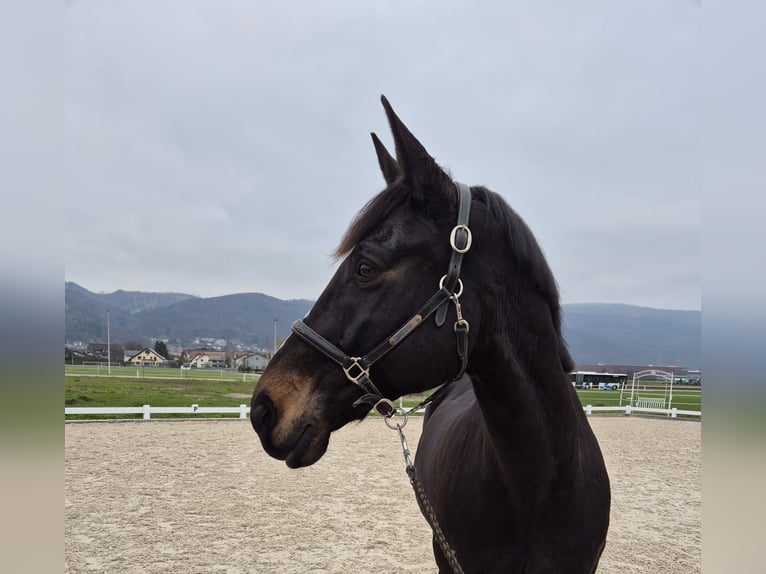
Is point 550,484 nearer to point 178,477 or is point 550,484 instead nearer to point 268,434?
point 268,434

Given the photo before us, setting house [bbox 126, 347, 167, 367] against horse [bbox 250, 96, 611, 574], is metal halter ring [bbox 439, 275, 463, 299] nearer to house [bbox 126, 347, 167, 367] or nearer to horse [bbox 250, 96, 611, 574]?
horse [bbox 250, 96, 611, 574]

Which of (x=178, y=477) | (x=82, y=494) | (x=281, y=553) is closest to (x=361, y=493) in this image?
(x=281, y=553)

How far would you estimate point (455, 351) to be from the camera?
1.88 metres

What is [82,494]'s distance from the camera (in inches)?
363

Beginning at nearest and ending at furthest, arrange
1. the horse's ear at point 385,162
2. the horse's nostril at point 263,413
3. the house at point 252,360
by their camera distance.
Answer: the horse's nostril at point 263,413 < the horse's ear at point 385,162 < the house at point 252,360

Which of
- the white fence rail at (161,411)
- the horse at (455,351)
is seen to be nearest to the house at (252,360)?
the white fence rail at (161,411)

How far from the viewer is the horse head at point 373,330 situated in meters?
1.85

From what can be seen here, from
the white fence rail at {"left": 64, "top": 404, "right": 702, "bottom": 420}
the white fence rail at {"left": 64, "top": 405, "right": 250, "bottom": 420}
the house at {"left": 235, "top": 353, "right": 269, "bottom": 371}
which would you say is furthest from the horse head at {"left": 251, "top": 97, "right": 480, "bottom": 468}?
the house at {"left": 235, "top": 353, "right": 269, "bottom": 371}

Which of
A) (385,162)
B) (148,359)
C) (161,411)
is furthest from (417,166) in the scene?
(148,359)

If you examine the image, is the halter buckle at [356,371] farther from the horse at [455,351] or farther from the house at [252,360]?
the house at [252,360]

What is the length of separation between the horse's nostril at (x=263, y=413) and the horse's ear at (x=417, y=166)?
107 cm

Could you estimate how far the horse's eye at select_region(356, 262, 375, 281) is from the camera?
191 cm

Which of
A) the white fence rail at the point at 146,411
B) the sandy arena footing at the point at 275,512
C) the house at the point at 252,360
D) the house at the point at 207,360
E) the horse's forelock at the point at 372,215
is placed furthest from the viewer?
the house at the point at 207,360
